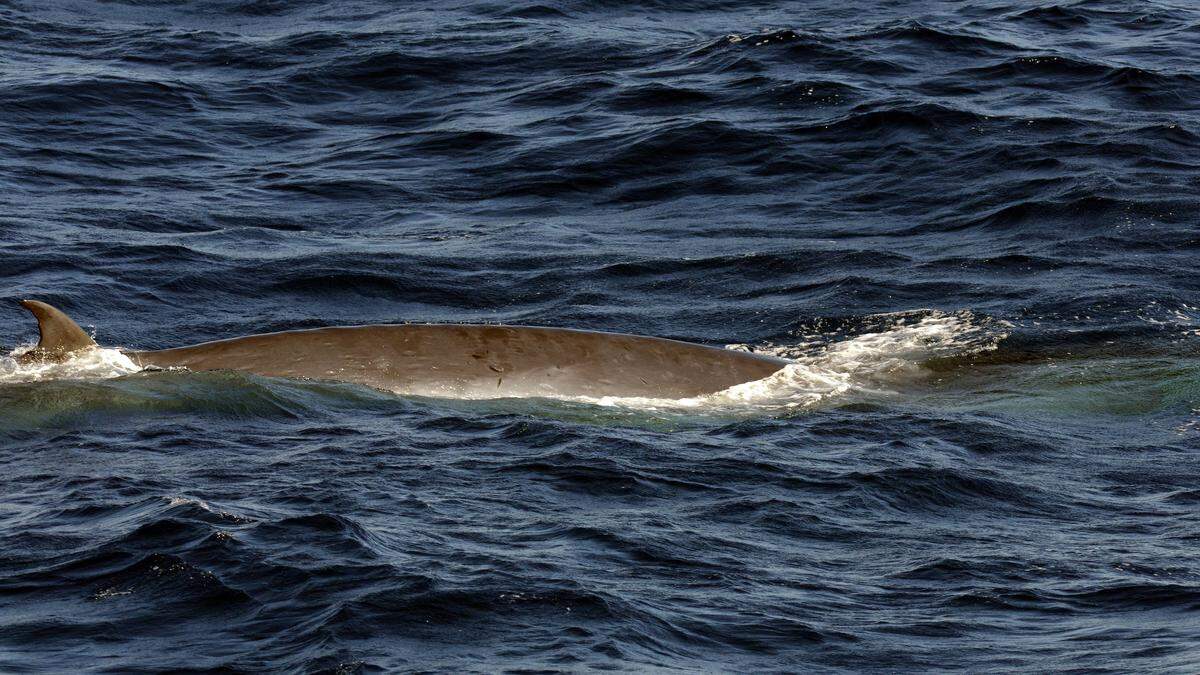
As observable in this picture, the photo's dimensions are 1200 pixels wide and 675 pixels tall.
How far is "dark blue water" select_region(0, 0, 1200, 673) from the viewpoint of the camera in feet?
23.6

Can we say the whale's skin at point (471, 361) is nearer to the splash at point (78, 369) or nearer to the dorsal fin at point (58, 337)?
the splash at point (78, 369)

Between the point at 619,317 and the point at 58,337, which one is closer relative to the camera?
the point at 58,337

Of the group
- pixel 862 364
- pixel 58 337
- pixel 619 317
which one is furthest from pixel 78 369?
pixel 862 364

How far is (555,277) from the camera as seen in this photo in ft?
50.7

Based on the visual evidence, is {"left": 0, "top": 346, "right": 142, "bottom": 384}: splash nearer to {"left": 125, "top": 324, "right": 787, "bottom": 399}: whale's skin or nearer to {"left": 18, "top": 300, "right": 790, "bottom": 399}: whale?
{"left": 18, "top": 300, "right": 790, "bottom": 399}: whale

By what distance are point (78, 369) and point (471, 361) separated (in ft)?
7.77

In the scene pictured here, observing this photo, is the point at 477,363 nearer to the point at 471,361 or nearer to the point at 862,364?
the point at 471,361

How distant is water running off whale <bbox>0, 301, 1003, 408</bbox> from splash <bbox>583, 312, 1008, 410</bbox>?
2cm

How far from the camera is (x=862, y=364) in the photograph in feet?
40.9

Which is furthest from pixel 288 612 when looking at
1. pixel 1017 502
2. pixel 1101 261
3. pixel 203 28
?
pixel 203 28

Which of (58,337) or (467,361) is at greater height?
(58,337)

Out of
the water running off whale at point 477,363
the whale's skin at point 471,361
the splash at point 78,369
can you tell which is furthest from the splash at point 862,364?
the splash at point 78,369

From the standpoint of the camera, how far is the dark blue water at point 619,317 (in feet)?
23.6

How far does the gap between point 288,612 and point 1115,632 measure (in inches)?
133
